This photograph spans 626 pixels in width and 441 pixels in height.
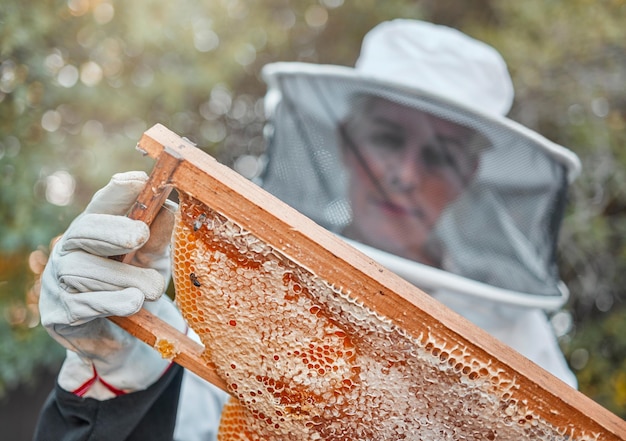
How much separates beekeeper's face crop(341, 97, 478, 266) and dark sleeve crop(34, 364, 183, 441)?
0.85 metres

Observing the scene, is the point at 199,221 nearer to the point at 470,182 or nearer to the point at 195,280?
the point at 195,280

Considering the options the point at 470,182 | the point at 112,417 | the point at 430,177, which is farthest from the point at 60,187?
the point at 470,182

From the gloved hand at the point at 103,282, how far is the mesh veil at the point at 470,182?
85cm

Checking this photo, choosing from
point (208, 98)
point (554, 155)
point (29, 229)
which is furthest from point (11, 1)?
point (554, 155)

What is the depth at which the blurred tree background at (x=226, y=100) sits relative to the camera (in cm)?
196

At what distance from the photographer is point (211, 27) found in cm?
286

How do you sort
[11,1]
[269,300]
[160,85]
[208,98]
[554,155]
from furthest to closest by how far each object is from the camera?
1. [208,98]
2. [160,85]
3. [554,155]
4. [11,1]
5. [269,300]

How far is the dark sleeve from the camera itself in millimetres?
1204

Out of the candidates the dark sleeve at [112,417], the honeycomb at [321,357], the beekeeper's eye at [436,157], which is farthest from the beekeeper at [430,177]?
the honeycomb at [321,357]

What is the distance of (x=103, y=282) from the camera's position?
40.3 inches

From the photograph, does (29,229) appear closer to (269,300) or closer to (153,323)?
(153,323)

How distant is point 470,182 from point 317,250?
3.97ft

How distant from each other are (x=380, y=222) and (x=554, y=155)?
64cm

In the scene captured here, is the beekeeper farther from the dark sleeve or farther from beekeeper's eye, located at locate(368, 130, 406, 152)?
the dark sleeve
